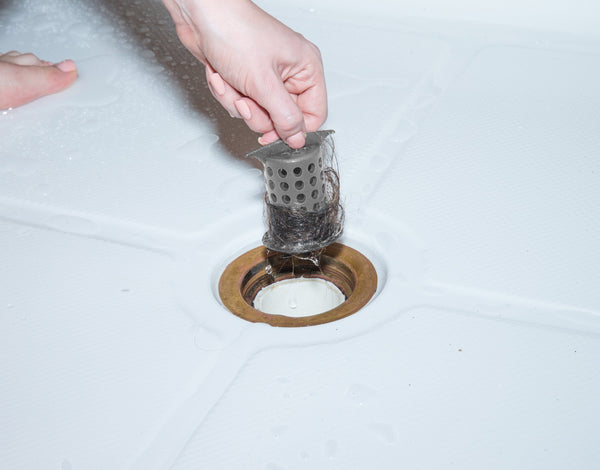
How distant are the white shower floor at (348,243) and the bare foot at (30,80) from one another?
0.06ft

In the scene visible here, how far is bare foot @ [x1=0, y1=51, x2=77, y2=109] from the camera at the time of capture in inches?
41.3

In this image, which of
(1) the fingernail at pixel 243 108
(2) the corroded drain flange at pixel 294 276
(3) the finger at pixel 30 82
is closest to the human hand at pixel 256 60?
(1) the fingernail at pixel 243 108

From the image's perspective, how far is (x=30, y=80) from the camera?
1062 millimetres

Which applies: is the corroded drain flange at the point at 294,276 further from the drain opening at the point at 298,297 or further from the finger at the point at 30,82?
the finger at the point at 30,82

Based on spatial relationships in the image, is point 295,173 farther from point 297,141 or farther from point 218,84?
point 218,84

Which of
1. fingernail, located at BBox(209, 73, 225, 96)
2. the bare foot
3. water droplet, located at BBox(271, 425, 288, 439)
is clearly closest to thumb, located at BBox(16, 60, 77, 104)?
the bare foot

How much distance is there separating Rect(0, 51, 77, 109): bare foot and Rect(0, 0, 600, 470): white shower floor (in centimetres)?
2

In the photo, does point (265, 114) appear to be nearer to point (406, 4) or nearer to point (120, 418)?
point (120, 418)

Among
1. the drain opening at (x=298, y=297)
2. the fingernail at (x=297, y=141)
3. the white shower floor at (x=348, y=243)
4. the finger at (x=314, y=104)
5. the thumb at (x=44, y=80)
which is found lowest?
the drain opening at (x=298, y=297)

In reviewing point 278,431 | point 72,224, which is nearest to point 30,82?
point 72,224

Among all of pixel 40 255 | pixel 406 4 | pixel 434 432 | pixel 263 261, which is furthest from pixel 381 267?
pixel 406 4

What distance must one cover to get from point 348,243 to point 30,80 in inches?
20.2

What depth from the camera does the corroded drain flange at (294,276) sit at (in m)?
0.75

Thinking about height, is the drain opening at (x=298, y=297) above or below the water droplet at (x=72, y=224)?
below
